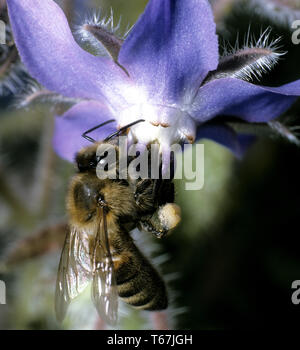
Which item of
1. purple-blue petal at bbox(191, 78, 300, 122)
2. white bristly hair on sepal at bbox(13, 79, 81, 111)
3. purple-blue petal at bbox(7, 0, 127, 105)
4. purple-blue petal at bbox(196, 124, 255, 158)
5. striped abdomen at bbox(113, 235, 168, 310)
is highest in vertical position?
purple-blue petal at bbox(7, 0, 127, 105)

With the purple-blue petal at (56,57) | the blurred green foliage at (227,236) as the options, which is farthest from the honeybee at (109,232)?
the blurred green foliage at (227,236)

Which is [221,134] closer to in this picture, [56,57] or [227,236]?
[56,57]

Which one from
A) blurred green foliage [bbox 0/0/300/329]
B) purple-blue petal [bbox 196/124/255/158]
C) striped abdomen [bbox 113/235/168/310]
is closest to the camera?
striped abdomen [bbox 113/235/168/310]

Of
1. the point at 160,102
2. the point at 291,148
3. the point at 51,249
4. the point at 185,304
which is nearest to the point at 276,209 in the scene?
the point at 291,148

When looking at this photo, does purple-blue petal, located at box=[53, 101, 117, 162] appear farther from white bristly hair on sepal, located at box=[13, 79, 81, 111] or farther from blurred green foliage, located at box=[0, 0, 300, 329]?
blurred green foliage, located at box=[0, 0, 300, 329]

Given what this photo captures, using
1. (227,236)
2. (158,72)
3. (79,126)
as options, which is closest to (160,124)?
(158,72)

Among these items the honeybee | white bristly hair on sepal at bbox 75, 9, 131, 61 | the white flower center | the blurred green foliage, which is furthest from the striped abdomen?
the blurred green foliage

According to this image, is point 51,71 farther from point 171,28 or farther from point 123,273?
point 123,273
